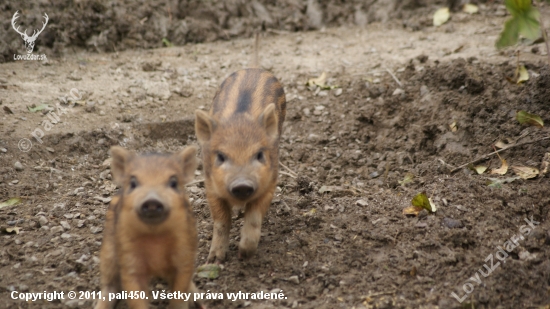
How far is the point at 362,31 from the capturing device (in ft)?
34.0

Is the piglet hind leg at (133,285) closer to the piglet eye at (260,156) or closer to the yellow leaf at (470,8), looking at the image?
the piglet eye at (260,156)

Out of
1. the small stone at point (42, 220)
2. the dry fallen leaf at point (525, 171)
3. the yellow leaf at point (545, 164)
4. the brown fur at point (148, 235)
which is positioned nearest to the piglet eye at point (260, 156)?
the brown fur at point (148, 235)

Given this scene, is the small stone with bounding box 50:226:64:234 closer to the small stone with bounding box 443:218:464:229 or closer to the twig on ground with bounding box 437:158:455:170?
the small stone with bounding box 443:218:464:229

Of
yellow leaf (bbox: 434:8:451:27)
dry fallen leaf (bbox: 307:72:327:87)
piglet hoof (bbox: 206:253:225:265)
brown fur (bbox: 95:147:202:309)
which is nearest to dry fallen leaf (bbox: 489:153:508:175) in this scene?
piglet hoof (bbox: 206:253:225:265)

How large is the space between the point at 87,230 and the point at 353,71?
4533 millimetres

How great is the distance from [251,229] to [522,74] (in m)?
3.85

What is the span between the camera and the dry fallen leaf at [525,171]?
5988 mm

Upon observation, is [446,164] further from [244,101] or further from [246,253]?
[246,253]

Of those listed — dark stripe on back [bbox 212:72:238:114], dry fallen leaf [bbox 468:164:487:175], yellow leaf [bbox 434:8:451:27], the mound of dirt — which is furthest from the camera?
yellow leaf [bbox 434:8:451:27]

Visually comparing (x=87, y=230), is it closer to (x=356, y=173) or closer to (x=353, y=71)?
(x=356, y=173)

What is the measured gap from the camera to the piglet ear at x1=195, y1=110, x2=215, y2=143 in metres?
5.55

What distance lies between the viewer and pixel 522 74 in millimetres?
7320

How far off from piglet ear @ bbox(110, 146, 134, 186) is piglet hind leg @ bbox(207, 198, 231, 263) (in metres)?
1.10

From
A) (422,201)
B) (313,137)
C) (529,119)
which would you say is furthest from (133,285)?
(529,119)
